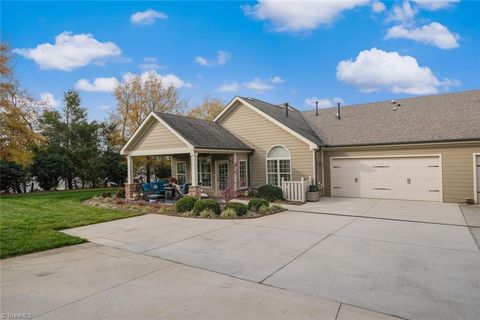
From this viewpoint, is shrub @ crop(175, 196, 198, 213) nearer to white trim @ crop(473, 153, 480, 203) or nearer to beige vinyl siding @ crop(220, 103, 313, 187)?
beige vinyl siding @ crop(220, 103, 313, 187)

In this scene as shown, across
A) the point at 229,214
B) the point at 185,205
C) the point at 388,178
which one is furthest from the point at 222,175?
the point at 388,178

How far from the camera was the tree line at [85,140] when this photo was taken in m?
21.4

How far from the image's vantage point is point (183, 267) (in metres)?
5.42

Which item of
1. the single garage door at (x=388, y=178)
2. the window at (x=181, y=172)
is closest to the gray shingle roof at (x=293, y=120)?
the single garage door at (x=388, y=178)

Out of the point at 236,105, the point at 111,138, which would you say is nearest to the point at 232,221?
the point at 236,105

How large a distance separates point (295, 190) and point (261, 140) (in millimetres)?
3861

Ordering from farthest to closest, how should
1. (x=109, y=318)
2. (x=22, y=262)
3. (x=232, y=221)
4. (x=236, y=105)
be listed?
(x=236, y=105) < (x=232, y=221) < (x=22, y=262) < (x=109, y=318)

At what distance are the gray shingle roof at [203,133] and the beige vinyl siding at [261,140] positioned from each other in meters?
0.52

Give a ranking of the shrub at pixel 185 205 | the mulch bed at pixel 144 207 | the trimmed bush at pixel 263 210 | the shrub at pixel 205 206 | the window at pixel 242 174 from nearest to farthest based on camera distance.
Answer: the shrub at pixel 205 206 < the trimmed bush at pixel 263 210 < the mulch bed at pixel 144 207 < the shrub at pixel 185 205 < the window at pixel 242 174

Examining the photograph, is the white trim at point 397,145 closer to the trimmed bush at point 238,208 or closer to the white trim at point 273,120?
the white trim at point 273,120

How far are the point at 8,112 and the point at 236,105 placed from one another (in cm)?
1386

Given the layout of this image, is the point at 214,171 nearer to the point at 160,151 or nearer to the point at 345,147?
the point at 160,151

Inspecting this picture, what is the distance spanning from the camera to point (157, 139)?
14703 mm

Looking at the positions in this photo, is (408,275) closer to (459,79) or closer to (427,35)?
(427,35)
